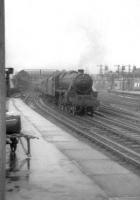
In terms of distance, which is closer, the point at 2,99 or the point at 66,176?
the point at 2,99

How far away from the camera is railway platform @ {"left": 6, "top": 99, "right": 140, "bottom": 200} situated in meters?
7.29

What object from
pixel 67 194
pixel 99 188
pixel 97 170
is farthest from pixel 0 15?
pixel 97 170

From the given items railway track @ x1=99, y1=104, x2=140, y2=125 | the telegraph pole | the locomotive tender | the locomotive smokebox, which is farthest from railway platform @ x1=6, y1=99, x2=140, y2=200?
the locomotive smokebox

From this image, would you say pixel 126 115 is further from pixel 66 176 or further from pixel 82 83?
pixel 66 176

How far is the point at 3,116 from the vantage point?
4.19 m

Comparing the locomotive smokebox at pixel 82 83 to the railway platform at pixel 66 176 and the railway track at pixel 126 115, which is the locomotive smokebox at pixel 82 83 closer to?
the railway track at pixel 126 115

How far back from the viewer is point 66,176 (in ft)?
28.4

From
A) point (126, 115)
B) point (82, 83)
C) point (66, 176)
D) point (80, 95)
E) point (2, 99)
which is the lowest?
point (126, 115)

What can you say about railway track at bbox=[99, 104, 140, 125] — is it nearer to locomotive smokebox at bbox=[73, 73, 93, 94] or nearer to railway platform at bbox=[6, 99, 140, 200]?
locomotive smokebox at bbox=[73, 73, 93, 94]

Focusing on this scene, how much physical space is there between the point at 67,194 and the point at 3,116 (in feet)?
11.5

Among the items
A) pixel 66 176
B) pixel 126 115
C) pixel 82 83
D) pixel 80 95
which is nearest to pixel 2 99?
pixel 66 176

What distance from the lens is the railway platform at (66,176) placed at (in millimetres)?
7293

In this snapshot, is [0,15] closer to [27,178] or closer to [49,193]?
[49,193]

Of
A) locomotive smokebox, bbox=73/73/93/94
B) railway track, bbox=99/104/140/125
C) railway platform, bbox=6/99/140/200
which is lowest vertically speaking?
railway track, bbox=99/104/140/125
